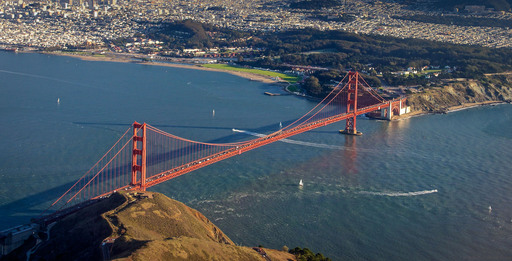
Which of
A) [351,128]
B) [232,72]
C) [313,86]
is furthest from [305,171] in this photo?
[232,72]

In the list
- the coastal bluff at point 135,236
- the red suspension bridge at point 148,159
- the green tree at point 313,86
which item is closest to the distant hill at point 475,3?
the green tree at point 313,86

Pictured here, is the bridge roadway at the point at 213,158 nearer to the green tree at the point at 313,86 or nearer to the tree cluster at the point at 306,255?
the tree cluster at the point at 306,255

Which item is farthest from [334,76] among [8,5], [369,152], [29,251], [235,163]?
[8,5]

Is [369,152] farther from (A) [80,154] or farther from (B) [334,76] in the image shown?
(B) [334,76]

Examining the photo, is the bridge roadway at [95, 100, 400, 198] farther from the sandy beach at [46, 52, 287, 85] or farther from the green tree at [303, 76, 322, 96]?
the sandy beach at [46, 52, 287, 85]

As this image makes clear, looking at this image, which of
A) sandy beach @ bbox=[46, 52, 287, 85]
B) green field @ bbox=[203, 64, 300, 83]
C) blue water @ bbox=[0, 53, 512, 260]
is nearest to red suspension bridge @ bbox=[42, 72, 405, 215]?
blue water @ bbox=[0, 53, 512, 260]
